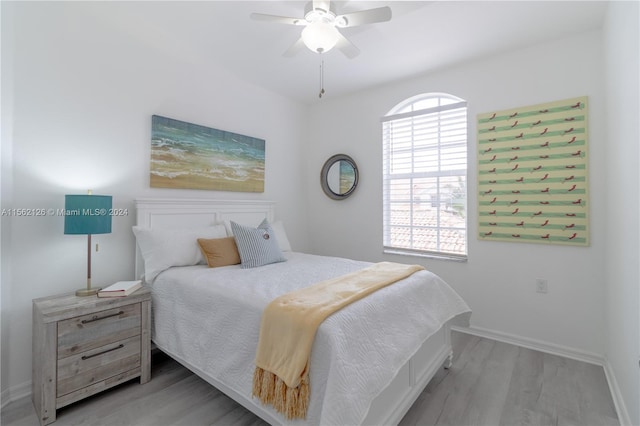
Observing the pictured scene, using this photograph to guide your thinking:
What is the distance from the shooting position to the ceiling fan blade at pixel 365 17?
173 cm

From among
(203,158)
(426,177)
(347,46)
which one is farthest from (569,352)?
(203,158)

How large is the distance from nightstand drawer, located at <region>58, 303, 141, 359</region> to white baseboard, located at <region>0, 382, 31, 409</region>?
1.78 ft

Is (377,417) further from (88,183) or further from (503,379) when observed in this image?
(88,183)

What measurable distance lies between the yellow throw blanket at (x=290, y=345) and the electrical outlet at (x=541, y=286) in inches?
74.7

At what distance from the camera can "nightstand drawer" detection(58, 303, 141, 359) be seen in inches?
68.0

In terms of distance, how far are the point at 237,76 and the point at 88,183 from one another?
184 cm

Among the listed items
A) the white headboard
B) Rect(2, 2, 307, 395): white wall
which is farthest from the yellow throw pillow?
Rect(2, 2, 307, 395): white wall

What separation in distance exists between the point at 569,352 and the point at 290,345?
2.50 meters

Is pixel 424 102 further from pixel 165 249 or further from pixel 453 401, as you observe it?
pixel 165 249

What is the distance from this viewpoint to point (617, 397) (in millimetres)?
1832

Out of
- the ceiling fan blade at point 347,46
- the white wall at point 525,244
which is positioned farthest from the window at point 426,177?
the ceiling fan blade at point 347,46

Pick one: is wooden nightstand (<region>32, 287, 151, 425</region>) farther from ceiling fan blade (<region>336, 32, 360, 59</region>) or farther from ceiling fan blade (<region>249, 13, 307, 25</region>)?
ceiling fan blade (<region>336, 32, 360, 59</region>)

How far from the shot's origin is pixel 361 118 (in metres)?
3.70

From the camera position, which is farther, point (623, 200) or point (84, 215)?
point (84, 215)
